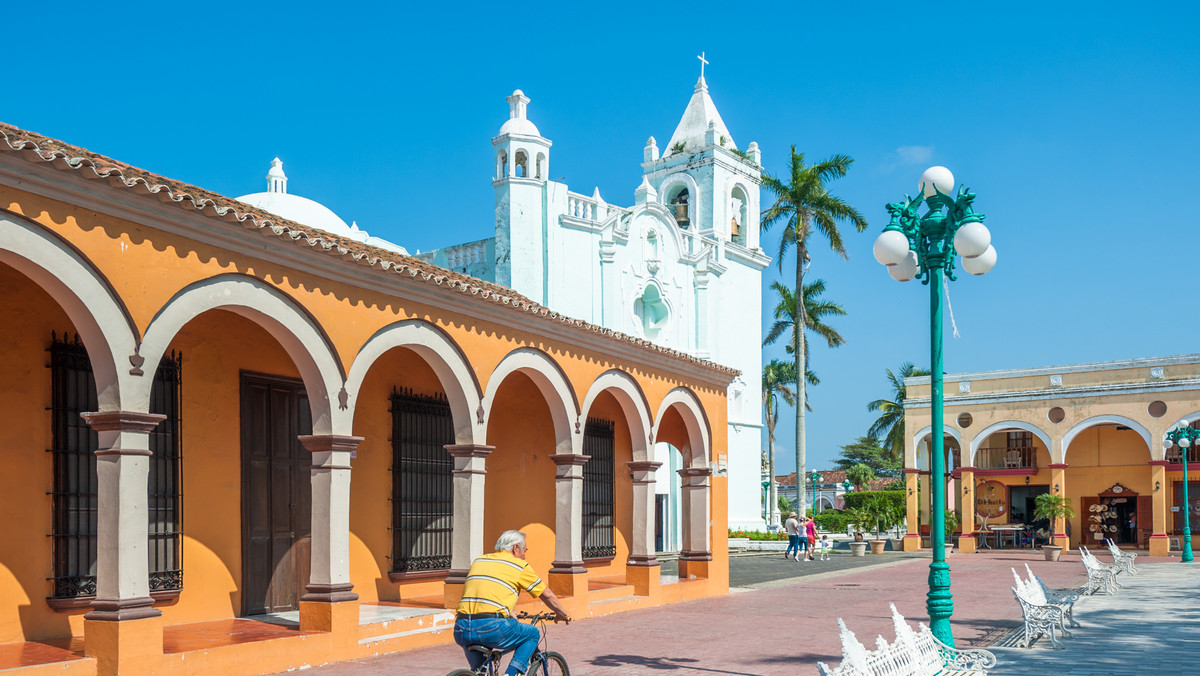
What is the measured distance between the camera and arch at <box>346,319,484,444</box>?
1080 cm

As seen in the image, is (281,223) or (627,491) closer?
(281,223)

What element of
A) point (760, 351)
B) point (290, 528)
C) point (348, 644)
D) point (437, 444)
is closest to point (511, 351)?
point (437, 444)

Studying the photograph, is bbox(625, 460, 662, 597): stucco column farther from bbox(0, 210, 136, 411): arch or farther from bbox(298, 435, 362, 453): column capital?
bbox(0, 210, 136, 411): arch

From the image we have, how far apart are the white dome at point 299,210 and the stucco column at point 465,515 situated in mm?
8529

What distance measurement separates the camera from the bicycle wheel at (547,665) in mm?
6855

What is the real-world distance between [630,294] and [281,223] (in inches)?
808

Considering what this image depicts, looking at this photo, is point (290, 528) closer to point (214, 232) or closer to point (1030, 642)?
point (214, 232)

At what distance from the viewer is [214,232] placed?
8.88m

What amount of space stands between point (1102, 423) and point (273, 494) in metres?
30.5

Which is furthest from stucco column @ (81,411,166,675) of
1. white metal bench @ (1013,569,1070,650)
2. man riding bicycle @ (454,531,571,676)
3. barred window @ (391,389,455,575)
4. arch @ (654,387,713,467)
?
arch @ (654,387,713,467)

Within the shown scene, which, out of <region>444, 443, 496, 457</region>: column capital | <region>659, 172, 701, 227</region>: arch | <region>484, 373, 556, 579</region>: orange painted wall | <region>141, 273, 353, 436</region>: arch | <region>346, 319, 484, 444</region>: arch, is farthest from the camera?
<region>659, 172, 701, 227</region>: arch

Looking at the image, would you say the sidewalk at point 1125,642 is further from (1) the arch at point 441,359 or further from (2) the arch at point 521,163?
(2) the arch at point 521,163

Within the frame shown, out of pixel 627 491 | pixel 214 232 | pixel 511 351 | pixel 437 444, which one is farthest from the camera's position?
pixel 627 491

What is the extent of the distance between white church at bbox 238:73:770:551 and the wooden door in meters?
8.61
